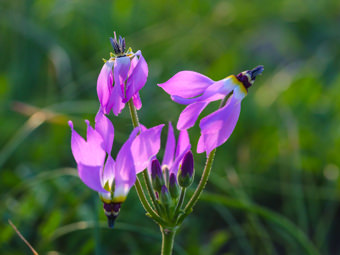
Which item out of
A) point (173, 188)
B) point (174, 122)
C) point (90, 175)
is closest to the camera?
point (90, 175)

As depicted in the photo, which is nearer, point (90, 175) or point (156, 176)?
point (90, 175)

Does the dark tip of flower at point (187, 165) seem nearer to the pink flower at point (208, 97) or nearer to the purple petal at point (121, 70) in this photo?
the pink flower at point (208, 97)

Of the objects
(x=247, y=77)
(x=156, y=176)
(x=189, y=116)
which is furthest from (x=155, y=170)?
(x=247, y=77)

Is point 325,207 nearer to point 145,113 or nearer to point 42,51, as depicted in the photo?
point 145,113

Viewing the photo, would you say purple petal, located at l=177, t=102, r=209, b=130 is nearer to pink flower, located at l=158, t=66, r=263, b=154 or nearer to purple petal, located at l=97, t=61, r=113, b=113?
pink flower, located at l=158, t=66, r=263, b=154

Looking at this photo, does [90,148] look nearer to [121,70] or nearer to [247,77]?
[121,70]

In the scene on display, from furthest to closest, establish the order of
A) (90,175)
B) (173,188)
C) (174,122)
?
(174,122) → (173,188) → (90,175)

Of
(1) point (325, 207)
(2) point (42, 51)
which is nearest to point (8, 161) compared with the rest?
(2) point (42, 51)

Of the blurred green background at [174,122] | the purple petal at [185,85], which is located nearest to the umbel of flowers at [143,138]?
the purple petal at [185,85]
